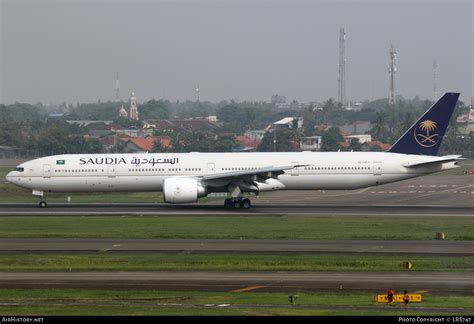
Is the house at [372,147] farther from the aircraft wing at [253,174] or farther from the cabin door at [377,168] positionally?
the aircraft wing at [253,174]

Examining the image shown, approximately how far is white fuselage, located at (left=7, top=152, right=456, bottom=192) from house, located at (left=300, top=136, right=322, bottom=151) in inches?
3127

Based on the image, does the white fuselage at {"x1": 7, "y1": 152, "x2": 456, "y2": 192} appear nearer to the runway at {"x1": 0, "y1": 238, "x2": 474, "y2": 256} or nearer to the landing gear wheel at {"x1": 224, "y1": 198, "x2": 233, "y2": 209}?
the landing gear wheel at {"x1": 224, "y1": 198, "x2": 233, "y2": 209}

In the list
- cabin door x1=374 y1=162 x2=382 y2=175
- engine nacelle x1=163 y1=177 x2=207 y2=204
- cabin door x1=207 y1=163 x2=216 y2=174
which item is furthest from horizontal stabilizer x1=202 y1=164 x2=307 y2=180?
cabin door x1=374 y1=162 x2=382 y2=175

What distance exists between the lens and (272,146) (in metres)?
131

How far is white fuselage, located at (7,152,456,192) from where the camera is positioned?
2298 inches

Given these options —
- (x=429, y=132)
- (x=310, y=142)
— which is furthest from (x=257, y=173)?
(x=310, y=142)

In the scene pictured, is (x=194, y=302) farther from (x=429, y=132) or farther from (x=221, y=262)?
(x=429, y=132)

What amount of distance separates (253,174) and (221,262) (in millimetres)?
21065

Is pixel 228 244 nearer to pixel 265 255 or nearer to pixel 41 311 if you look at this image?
pixel 265 255

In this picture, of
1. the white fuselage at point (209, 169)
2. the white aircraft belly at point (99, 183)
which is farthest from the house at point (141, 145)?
the white fuselage at point (209, 169)

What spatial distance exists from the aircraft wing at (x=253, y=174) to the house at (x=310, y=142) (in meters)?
82.3

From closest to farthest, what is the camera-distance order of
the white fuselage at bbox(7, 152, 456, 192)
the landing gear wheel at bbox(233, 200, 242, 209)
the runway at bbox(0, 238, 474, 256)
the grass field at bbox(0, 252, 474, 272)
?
the grass field at bbox(0, 252, 474, 272) → the runway at bbox(0, 238, 474, 256) → the landing gear wheel at bbox(233, 200, 242, 209) → the white fuselage at bbox(7, 152, 456, 192)

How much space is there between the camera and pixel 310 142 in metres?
145

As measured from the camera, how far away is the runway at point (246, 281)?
98.2ft
